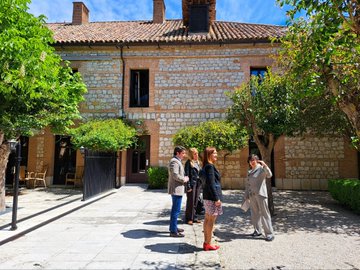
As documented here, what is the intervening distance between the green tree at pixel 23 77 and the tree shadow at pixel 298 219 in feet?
17.5

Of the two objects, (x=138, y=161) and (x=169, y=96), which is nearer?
(x=169, y=96)

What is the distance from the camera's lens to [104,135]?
34.4 feet

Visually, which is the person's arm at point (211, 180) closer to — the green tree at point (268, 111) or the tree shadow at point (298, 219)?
the tree shadow at point (298, 219)

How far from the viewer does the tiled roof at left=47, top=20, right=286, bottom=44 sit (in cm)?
1362

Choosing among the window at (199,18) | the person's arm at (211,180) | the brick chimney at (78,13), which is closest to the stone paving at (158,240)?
the person's arm at (211,180)

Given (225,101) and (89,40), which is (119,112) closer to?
(89,40)

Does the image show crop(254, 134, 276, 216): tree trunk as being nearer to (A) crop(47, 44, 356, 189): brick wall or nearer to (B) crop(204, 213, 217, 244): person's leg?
(B) crop(204, 213, 217, 244): person's leg

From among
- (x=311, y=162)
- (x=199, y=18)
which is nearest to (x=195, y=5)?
(x=199, y=18)

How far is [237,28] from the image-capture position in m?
15.8

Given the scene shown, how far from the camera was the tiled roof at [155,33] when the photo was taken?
13.6 m

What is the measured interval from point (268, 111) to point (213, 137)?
434 centimetres

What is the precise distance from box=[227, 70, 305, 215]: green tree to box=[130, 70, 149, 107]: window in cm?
733

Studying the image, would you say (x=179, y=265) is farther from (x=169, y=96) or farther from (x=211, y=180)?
(x=169, y=96)

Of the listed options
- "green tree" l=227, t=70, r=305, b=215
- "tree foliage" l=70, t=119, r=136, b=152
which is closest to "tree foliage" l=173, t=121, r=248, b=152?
"tree foliage" l=70, t=119, r=136, b=152
